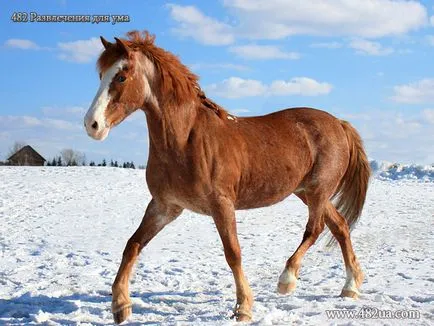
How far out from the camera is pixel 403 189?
15266mm

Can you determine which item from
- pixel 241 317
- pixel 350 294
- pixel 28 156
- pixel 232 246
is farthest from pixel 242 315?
pixel 28 156

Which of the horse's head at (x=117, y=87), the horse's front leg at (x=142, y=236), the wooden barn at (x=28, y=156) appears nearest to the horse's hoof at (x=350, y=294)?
the horse's front leg at (x=142, y=236)

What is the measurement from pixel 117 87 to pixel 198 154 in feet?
2.73

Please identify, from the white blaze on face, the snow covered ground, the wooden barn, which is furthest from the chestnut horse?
the wooden barn

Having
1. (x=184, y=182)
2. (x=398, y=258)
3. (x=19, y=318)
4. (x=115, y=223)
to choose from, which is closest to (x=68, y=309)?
(x=19, y=318)

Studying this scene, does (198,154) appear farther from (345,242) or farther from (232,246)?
(345,242)

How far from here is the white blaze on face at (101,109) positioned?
13.1 feet

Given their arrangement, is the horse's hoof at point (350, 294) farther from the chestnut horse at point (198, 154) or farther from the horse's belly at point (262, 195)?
the horse's belly at point (262, 195)

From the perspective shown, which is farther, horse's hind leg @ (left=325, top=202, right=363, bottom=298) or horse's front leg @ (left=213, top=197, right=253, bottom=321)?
horse's hind leg @ (left=325, top=202, right=363, bottom=298)

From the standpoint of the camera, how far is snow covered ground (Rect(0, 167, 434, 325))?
4.75 meters

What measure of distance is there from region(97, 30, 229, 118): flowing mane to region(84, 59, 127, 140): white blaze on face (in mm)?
140

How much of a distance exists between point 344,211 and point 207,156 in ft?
8.20

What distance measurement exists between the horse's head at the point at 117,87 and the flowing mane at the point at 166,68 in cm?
5

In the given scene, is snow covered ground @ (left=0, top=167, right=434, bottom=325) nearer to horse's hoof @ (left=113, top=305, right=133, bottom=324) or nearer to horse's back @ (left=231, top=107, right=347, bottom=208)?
horse's hoof @ (left=113, top=305, right=133, bottom=324)
